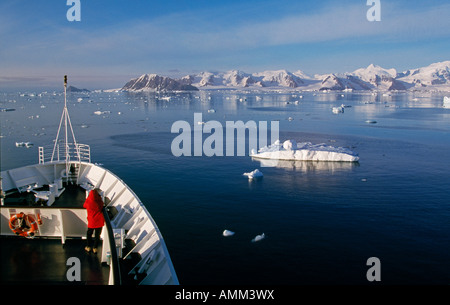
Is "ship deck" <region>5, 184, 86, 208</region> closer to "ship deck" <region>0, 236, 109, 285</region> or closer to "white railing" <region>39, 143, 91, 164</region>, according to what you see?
"white railing" <region>39, 143, 91, 164</region>

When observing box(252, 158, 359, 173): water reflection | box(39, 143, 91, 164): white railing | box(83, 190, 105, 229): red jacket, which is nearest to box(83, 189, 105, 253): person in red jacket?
box(83, 190, 105, 229): red jacket

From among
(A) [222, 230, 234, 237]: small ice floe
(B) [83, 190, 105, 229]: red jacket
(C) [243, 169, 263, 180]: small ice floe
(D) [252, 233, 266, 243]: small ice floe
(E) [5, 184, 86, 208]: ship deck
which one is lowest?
(D) [252, 233, 266, 243]: small ice floe

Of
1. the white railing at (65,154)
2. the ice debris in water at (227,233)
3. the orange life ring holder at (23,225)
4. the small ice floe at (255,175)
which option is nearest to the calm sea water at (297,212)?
the ice debris in water at (227,233)

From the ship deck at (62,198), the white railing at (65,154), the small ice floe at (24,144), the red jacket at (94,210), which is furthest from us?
the small ice floe at (24,144)

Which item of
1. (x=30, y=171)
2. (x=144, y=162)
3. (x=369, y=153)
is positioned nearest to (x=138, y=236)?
(x=30, y=171)

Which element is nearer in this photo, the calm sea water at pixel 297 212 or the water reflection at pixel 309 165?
the calm sea water at pixel 297 212

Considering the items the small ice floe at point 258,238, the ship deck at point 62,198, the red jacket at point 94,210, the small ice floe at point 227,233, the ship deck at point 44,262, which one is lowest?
the small ice floe at point 258,238

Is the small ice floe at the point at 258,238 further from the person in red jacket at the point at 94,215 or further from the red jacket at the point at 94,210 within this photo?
the red jacket at the point at 94,210

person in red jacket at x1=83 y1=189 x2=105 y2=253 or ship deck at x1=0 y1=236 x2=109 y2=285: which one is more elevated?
person in red jacket at x1=83 y1=189 x2=105 y2=253
